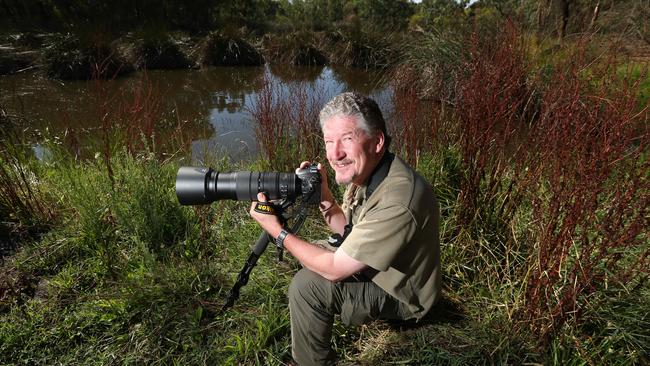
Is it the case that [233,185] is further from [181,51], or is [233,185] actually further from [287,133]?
[181,51]

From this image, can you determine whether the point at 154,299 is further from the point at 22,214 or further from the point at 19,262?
the point at 22,214

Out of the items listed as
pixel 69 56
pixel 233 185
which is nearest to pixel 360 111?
pixel 233 185

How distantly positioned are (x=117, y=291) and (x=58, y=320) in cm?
26

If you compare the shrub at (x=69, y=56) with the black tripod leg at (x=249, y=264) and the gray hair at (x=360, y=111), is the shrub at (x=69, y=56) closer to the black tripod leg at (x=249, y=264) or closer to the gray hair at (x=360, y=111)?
the black tripod leg at (x=249, y=264)

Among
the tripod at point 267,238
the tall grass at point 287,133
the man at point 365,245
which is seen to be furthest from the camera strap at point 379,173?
the tall grass at point 287,133

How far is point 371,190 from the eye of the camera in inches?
51.3

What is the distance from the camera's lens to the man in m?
1.18

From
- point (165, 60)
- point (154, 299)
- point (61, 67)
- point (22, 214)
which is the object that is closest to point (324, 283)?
point (154, 299)

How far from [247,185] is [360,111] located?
50cm

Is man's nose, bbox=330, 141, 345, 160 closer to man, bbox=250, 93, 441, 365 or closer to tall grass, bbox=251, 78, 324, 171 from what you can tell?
man, bbox=250, 93, 441, 365

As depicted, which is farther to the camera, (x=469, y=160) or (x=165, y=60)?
(x=165, y=60)

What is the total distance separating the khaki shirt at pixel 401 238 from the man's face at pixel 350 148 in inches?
3.1

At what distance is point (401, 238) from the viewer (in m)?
1.17

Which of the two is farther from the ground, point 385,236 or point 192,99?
point 385,236
